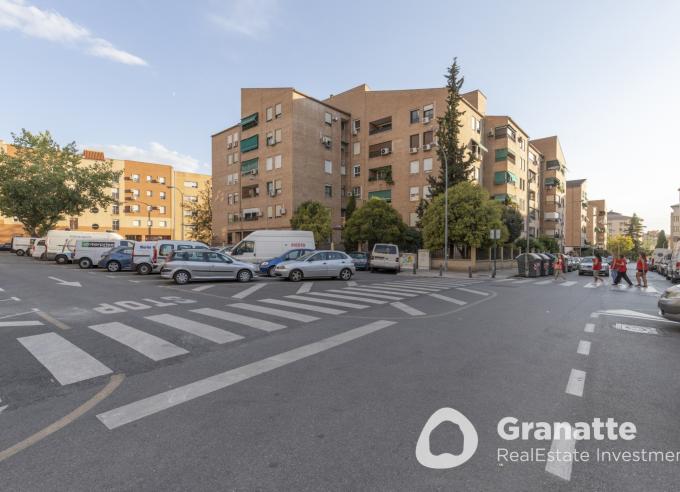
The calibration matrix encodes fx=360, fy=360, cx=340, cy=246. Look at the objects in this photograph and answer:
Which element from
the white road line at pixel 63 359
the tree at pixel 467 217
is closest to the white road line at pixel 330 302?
the white road line at pixel 63 359

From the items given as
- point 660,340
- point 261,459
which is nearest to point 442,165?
point 660,340

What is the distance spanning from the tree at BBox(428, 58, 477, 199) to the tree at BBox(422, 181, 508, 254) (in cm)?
387

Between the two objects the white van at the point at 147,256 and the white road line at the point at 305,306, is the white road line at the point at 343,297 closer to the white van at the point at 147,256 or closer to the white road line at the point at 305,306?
the white road line at the point at 305,306

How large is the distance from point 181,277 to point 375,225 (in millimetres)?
18437

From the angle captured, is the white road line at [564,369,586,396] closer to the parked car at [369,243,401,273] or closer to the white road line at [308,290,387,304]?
the white road line at [308,290,387,304]

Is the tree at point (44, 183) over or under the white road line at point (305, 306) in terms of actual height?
over

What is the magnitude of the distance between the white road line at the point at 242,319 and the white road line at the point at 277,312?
619mm

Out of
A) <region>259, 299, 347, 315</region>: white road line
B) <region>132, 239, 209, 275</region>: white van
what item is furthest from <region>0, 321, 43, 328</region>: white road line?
<region>132, 239, 209, 275</region>: white van

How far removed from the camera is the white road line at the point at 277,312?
26.6 ft

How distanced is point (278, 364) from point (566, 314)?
26.2 ft

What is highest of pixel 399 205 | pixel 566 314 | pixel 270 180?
pixel 270 180

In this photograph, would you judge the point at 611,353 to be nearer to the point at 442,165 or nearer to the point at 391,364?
the point at 391,364

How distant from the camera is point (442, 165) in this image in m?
33.1

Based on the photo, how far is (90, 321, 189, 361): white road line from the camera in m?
5.49
